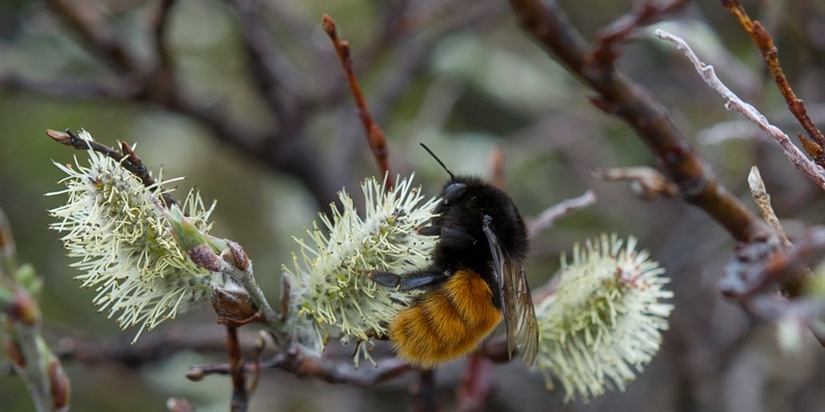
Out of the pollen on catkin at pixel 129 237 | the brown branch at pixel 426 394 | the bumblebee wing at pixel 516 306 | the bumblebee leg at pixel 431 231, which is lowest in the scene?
the brown branch at pixel 426 394

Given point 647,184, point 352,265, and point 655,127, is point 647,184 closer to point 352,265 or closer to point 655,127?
point 655,127

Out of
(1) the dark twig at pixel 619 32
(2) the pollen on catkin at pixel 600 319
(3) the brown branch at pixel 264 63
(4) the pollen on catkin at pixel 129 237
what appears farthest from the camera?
(3) the brown branch at pixel 264 63

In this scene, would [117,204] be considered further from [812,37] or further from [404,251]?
[812,37]

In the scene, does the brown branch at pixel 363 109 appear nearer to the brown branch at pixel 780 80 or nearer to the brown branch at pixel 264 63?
the brown branch at pixel 780 80

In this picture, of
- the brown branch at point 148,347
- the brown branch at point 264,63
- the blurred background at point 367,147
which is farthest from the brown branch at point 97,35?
the brown branch at point 148,347

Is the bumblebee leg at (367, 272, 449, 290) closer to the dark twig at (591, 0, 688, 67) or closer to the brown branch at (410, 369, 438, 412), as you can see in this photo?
the brown branch at (410, 369, 438, 412)

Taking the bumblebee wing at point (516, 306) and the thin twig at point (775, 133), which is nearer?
the thin twig at point (775, 133)

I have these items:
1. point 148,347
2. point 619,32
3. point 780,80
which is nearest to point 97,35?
point 148,347
